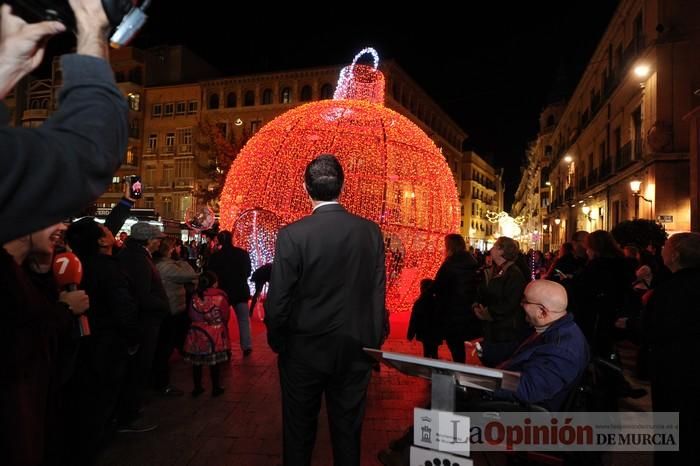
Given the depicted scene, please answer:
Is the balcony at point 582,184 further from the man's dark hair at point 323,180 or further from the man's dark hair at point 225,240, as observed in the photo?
the man's dark hair at point 323,180

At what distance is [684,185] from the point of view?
16766mm

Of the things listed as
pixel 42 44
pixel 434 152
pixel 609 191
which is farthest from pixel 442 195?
pixel 609 191

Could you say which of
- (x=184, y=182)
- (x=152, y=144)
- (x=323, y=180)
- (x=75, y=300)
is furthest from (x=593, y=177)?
(x=152, y=144)

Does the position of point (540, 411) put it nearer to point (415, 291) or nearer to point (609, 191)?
point (415, 291)

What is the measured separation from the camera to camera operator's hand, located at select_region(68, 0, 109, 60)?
40.0 inches

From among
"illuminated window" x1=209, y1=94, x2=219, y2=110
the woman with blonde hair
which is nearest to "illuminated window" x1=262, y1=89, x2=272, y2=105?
"illuminated window" x1=209, y1=94, x2=219, y2=110

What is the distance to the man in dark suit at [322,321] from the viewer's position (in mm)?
2547

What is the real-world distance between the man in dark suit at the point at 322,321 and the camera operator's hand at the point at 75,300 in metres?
1.25

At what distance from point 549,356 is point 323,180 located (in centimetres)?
167

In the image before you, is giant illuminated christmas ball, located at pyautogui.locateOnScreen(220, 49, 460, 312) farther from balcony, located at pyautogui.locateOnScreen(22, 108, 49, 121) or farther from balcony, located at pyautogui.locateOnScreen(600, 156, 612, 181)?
balcony, located at pyautogui.locateOnScreen(22, 108, 49, 121)

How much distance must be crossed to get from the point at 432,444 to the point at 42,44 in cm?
190

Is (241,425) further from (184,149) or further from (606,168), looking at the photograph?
(184,149)

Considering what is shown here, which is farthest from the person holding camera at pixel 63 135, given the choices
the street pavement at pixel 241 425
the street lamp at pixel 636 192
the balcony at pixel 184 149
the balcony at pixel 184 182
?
the balcony at pixel 184 149

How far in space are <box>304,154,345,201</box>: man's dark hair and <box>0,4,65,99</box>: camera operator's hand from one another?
5.56 feet
